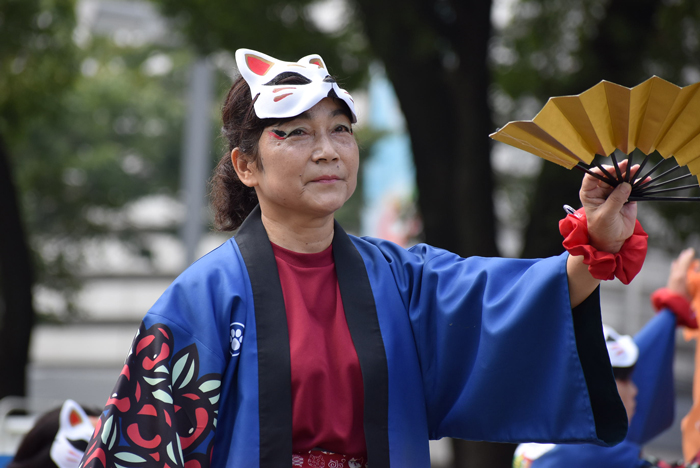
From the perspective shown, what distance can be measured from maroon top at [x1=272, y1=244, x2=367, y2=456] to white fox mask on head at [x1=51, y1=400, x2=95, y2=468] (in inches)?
52.8

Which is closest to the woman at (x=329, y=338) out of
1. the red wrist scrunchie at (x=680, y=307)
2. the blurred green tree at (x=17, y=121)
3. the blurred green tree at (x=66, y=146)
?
the red wrist scrunchie at (x=680, y=307)

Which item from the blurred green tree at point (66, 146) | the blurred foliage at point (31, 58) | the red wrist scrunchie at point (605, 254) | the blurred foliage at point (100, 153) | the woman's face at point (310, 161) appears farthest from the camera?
the blurred foliage at point (100, 153)

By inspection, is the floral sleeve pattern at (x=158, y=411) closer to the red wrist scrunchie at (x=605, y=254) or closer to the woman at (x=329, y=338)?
the woman at (x=329, y=338)

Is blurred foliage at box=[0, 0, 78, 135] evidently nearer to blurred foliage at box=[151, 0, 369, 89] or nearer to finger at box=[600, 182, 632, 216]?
blurred foliage at box=[151, 0, 369, 89]

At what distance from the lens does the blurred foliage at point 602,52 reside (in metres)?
5.18

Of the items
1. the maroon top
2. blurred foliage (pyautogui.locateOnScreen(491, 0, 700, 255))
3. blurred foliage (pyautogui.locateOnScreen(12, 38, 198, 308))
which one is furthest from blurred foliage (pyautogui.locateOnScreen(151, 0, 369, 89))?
the maroon top

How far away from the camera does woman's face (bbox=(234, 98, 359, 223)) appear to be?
1935 mm

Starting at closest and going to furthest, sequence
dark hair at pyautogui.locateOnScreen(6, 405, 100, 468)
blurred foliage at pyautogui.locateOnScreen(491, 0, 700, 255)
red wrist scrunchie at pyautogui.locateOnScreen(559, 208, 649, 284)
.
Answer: red wrist scrunchie at pyautogui.locateOnScreen(559, 208, 649, 284)
dark hair at pyautogui.locateOnScreen(6, 405, 100, 468)
blurred foliage at pyautogui.locateOnScreen(491, 0, 700, 255)

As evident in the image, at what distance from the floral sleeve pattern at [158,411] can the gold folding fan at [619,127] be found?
33.7 inches

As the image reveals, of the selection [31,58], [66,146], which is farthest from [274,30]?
[66,146]

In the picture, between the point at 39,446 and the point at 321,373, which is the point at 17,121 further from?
the point at 321,373

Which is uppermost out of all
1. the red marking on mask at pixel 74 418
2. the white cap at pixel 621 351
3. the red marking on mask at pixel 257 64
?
the red marking on mask at pixel 257 64

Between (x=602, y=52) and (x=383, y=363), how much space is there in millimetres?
3962

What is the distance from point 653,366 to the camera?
352 centimetres
